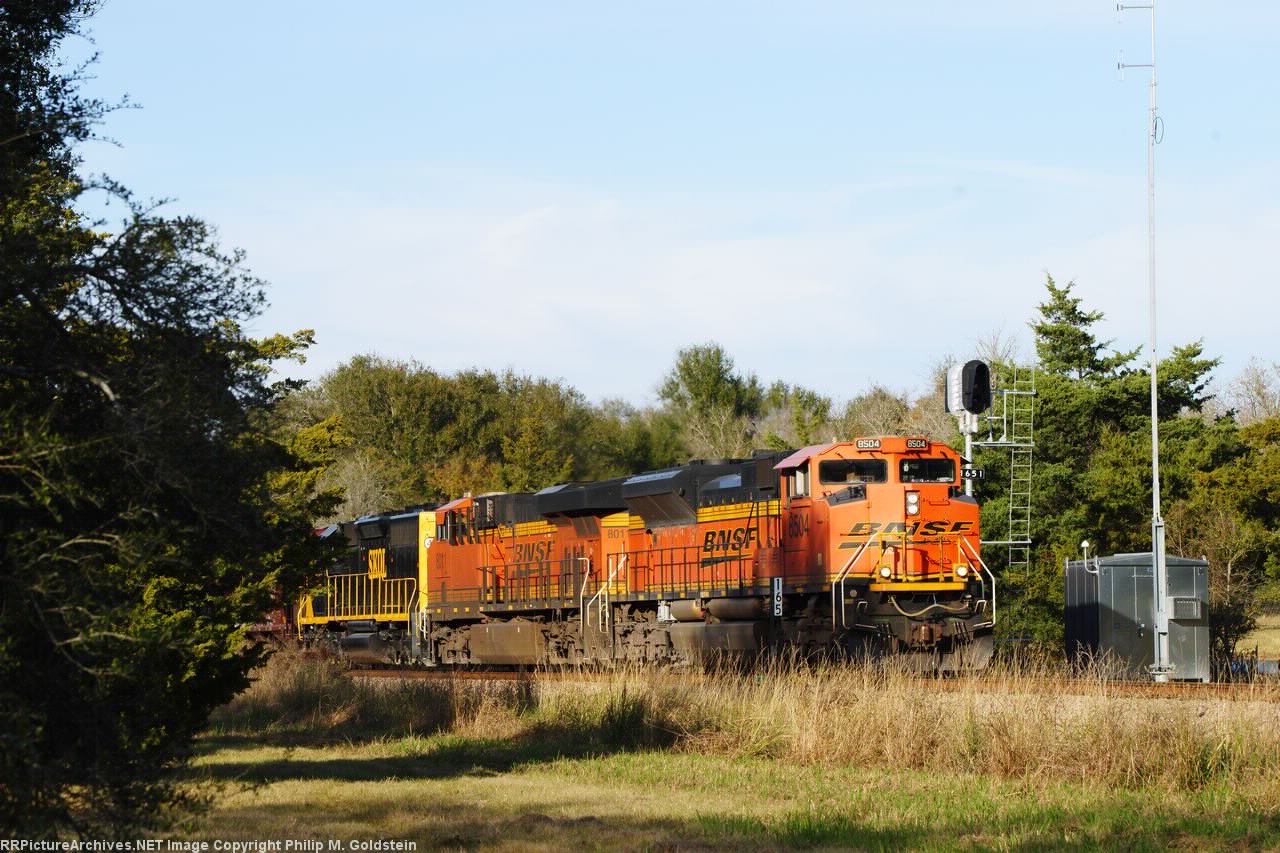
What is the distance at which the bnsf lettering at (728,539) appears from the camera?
73.3ft

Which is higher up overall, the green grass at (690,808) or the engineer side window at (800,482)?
the engineer side window at (800,482)

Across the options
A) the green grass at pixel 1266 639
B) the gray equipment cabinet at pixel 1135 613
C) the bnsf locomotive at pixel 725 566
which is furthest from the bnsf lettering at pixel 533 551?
the green grass at pixel 1266 639

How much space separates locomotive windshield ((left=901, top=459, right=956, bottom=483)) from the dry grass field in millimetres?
5198

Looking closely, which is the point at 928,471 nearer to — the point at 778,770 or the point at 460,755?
the point at 778,770

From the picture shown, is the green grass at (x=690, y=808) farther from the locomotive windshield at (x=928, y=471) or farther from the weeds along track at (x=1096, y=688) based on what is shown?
the locomotive windshield at (x=928, y=471)

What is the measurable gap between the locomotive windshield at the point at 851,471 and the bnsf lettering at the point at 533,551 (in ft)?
26.2

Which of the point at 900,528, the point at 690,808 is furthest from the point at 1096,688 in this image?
the point at 900,528

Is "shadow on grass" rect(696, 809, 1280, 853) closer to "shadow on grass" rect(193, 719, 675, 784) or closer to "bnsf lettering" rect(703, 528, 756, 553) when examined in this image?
"shadow on grass" rect(193, 719, 675, 784)

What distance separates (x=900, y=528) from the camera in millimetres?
20547

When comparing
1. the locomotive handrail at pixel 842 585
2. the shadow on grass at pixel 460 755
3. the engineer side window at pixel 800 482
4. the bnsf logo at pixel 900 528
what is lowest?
the shadow on grass at pixel 460 755

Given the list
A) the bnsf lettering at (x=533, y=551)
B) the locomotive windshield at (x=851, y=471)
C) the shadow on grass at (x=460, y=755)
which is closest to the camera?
the shadow on grass at (x=460, y=755)

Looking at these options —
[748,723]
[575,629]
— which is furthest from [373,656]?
[748,723]

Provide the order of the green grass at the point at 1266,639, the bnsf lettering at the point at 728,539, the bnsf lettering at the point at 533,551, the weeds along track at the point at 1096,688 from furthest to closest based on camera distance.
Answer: the green grass at the point at 1266,639 < the bnsf lettering at the point at 533,551 < the bnsf lettering at the point at 728,539 < the weeds along track at the point at 1096,688

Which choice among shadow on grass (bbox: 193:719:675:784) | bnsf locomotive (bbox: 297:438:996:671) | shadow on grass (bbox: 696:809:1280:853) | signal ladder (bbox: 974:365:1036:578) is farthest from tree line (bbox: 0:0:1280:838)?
signal ladder (bbox: 974:365:1036:578)
